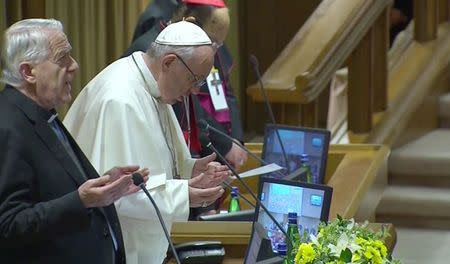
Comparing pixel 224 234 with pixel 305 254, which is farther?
pixel 224 234

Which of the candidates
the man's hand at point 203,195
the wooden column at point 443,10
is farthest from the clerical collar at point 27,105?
the wooden column at point 443,10

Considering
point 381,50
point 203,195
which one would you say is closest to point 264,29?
point 381,50

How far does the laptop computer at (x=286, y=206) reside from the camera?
3.81 m

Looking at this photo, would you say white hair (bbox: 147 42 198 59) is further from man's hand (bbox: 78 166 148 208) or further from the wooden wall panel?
the wooden wall panel

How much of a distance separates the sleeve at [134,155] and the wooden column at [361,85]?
9.62 ft

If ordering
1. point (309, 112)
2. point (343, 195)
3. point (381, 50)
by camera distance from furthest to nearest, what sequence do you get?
1. point (381, 50)
2. point (309, 112)
3. point (343, 195)

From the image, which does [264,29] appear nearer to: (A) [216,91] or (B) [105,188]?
(A) [216,91]

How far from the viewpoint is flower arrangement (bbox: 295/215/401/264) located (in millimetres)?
3049

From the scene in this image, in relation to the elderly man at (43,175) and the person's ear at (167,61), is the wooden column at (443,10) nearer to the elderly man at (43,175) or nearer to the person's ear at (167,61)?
the person's ear at (167,61)

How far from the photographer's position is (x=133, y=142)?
3982 mm

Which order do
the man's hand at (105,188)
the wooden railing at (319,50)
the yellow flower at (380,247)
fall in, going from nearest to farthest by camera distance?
the yellow flower at (380,247) < the man's hand at (105,188) < the wooden railing at (319,50)

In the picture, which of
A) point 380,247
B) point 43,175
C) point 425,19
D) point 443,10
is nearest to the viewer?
point 380,247

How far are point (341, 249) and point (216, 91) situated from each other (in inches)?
107

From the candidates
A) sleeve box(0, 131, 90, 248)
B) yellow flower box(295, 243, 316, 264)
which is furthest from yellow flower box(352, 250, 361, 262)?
sleeve box(0, 131, 90, 248)
